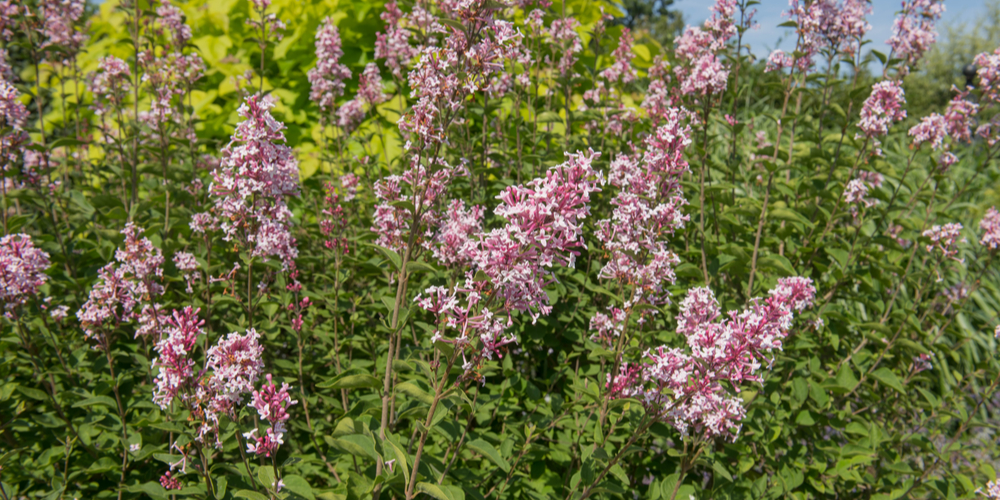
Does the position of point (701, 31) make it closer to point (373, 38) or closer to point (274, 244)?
point (274, 244)

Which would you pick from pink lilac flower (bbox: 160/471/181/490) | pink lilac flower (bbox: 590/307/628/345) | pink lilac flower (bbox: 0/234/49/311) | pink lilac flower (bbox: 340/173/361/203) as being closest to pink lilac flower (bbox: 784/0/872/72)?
pink lilac flower (bbox: 590/307/628/345)

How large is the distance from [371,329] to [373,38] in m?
5.21

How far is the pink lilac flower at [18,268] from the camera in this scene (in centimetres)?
338

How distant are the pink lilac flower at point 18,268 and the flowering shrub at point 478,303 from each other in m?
0.02

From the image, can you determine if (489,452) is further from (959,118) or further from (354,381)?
(959,118)

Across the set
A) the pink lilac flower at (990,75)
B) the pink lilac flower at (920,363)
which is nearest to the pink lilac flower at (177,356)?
the pink lilac flower at (920,363)

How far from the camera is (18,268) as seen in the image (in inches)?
134

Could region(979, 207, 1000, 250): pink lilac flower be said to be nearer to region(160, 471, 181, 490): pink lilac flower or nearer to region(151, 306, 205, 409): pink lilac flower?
region(151, 306, 205, 409): pink lilac flower

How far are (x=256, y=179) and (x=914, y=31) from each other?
5746 millimetres

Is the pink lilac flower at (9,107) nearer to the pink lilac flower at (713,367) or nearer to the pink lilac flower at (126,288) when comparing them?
the pink lilac flower at (126,288)

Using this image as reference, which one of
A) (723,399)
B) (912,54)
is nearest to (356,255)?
(723,399)

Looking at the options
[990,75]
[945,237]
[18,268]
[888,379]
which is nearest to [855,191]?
[945,237]

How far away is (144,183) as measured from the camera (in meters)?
5.69

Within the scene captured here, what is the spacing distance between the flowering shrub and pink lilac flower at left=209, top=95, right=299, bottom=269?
0.05 feet
